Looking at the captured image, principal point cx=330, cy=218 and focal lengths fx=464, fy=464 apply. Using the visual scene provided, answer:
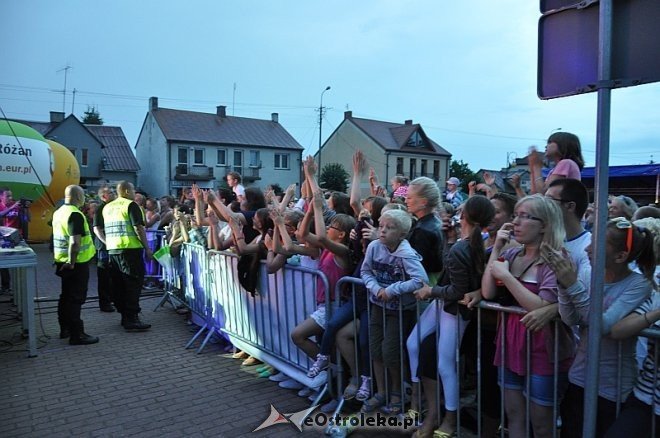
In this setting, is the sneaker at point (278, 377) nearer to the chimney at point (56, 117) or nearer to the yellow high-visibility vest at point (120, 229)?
the yellow high-visibility vest at point (120, 229)

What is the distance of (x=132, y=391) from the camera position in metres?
4.68

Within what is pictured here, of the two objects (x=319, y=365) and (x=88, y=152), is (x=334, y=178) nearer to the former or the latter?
(x=88, y=152)

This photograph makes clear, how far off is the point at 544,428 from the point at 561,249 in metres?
1.06

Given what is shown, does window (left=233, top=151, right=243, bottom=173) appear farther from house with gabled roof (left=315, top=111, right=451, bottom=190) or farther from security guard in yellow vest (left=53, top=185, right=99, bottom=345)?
security guard in yellow vest (left=53, top=185, right=99, bottom=345)

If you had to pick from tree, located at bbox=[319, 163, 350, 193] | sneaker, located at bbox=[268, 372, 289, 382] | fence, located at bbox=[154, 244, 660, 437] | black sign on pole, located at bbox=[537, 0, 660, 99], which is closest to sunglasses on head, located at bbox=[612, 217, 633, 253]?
fence, located at bbox=[154, 244, 660, 437]

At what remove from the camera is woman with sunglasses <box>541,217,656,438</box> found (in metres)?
2.34

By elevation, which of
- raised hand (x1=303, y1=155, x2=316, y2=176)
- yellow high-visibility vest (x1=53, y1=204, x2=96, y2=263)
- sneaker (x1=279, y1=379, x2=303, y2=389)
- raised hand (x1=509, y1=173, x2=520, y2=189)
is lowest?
sneaker (x1=279, y1=379, x2=303, y2=389)

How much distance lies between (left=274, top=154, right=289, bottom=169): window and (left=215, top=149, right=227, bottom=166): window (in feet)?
18.0

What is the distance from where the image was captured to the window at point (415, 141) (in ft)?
178

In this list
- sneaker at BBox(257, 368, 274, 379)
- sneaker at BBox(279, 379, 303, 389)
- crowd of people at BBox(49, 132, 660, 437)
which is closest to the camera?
crowd of people at BBox(49, 132, 660, 437)

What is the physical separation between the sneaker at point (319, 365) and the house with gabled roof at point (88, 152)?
40.6 meters

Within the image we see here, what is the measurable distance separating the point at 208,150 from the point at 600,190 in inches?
1774

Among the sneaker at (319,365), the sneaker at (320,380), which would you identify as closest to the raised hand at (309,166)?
the sneaker at (319,365)

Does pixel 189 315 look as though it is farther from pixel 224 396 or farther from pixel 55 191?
pixel 55 191
